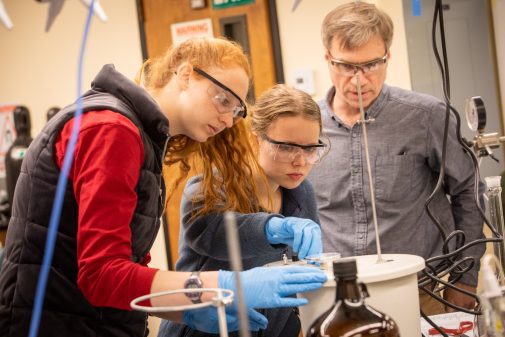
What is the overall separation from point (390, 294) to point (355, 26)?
1.18m

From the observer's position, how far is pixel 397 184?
203 centimetres

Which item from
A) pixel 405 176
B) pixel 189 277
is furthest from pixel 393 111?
pixel 189 277

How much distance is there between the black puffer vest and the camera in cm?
117

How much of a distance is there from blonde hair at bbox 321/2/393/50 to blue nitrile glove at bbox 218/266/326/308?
104 centimetres

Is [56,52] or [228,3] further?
[56,52]

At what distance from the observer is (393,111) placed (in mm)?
2096

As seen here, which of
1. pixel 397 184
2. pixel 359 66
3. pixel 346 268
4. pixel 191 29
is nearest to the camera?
pixel 346 268

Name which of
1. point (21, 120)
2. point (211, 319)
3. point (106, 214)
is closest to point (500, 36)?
point (21, 120)

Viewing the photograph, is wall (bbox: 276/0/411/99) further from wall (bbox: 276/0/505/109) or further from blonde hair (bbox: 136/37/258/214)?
blonde hair (bbox: 136/37/258/214)

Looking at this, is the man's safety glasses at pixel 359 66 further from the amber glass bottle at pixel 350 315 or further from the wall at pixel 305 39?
the wall at pixel 305 39

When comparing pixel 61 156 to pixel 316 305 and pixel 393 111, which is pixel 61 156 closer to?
pixel 316 305

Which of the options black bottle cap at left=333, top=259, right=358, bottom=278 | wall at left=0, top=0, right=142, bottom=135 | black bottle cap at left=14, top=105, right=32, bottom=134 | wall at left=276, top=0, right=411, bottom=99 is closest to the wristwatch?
black bottle cap at left=333, top=259, right=358, bottom=278

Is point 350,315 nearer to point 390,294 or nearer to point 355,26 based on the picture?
point 390,294

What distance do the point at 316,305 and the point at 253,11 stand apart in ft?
9.60
